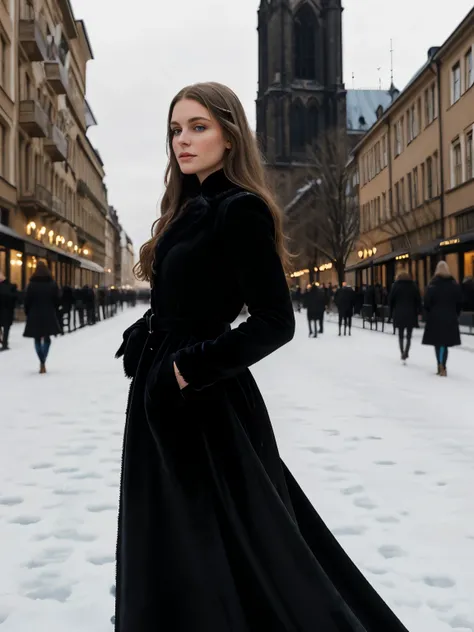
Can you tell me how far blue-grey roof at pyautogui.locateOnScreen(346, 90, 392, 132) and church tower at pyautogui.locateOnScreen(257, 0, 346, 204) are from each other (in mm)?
5354

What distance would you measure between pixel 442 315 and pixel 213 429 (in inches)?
404

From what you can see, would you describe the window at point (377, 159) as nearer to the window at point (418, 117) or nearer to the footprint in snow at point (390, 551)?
the window at point (418, 117)

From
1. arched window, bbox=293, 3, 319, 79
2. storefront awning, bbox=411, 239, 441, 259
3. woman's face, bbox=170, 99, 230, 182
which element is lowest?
woman's face, bbox=170, 99, 230, 182

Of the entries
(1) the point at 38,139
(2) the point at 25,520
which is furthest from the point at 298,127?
(2) the point at 25,520

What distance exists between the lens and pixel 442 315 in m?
Result: 11.7

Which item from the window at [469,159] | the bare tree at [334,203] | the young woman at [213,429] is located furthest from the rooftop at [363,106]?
the young woman at [213,429]

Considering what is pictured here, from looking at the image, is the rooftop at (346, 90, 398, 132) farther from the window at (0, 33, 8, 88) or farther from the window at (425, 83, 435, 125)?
the window at (0, 33, 8, 88)

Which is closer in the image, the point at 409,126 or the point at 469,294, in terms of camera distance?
the point at 469,294

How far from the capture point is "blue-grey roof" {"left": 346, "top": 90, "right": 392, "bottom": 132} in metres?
88.0

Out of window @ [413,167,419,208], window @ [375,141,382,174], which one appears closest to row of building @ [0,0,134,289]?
window @ [413,167,419,208]

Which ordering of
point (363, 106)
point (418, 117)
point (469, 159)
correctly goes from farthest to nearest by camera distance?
point (363, 106)
point (418, 117)
point (469, 159)

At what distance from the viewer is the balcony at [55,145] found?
3747 cm

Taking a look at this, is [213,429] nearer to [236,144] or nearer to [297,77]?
[236,144]

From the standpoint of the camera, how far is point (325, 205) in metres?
48.7
